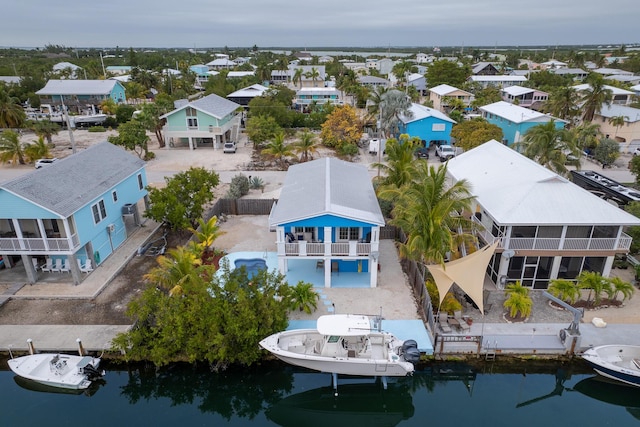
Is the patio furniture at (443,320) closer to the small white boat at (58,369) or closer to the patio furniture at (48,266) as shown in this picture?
the small white boat at (58,369)


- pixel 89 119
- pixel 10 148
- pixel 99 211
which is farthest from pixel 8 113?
pixel 99 211

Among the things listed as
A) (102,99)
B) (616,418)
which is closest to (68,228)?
(616,418)

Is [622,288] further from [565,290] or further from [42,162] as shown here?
[42,162]

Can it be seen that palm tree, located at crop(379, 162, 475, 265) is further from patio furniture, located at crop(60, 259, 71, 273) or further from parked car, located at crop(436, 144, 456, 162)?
parked car, located at crop(436, 144, 456, 162)

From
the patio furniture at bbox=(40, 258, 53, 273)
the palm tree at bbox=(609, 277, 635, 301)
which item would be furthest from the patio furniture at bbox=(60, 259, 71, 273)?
the palm tree at bbox=(609, 277, 635, 301)

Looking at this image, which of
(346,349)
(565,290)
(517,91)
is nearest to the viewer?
(346,349)

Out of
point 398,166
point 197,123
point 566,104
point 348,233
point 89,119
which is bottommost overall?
point 89,119

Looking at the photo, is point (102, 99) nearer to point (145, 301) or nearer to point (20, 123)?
point (20, 123)
